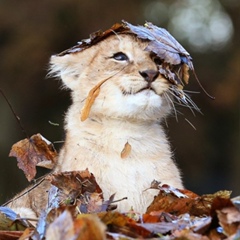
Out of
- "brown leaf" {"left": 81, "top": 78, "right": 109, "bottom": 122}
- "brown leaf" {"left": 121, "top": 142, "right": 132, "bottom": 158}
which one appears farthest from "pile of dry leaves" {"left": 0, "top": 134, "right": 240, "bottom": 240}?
"brown leaf" {"left": 81, "top": 78, "right": 109, "bottom": 122}

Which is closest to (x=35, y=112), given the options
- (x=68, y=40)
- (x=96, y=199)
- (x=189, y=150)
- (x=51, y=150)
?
(x=68, y=40)

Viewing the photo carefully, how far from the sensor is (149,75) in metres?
7.23

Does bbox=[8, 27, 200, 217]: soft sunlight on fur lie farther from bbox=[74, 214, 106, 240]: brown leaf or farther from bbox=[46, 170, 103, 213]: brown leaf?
bbox=[74, 214, 106, 240]: brown leaf

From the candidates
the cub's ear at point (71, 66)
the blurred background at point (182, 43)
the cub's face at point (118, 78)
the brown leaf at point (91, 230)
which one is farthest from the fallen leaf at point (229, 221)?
the blurred background at point (182, 43)

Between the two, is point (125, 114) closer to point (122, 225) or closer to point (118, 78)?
point (118, 78)

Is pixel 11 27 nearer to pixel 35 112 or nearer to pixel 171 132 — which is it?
pixel 35 112

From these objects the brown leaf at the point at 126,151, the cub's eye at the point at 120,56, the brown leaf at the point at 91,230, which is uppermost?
the brown leaf at the point at 91,230

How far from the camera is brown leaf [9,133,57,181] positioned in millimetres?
7552

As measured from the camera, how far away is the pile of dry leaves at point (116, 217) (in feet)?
16.6

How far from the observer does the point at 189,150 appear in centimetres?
1983

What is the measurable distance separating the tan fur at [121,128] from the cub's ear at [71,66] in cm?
3

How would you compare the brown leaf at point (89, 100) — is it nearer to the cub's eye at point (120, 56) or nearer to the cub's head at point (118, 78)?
the cub's head at point (118, 78)

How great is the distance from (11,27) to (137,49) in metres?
11.9

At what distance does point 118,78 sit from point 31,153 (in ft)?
2.89
